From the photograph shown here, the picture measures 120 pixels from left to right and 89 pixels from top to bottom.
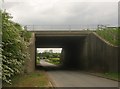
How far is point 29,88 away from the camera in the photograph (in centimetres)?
1828

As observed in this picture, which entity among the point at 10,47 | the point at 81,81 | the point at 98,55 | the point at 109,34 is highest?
the point at 109,34

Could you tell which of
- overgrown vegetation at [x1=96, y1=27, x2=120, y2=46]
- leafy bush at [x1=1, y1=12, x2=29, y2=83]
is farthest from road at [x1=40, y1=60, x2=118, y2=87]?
overgrown vegetation at [x1=96, y1=27, x2=120, y2=46]

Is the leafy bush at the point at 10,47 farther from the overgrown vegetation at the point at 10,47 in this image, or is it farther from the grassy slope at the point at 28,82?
the grassy slope at the point at 28,82

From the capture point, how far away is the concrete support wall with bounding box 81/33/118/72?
120ft

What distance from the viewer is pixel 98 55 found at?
40.9 m

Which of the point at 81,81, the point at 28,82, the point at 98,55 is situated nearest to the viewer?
the point at 28,82

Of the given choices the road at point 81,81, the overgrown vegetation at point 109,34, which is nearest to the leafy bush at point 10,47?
the road at point 81,81

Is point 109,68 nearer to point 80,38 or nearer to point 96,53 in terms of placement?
point 96,53

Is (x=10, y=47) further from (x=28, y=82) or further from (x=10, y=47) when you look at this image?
(x=28, y=82)

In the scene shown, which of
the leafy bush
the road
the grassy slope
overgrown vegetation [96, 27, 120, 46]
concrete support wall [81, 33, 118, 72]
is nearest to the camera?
the leafy bush

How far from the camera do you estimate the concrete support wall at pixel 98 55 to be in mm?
36625

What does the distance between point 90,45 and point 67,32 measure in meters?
4.15

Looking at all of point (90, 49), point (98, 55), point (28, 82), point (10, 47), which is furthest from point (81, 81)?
point (90, 49)

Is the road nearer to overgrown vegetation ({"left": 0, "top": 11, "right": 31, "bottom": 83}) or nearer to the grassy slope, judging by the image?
the grassy slope
